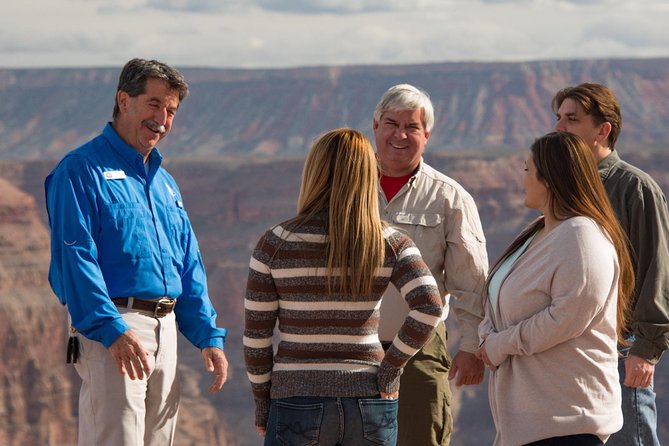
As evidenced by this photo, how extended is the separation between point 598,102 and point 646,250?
592 millimetres

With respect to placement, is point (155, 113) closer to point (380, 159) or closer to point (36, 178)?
point (380, 159)

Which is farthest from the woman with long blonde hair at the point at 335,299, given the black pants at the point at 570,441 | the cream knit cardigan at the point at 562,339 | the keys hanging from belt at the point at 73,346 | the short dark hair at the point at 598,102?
the short dark hair at the point at 598,102

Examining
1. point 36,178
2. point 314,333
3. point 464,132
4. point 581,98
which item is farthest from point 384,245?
point 464,132

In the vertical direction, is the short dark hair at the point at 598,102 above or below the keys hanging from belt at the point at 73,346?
above

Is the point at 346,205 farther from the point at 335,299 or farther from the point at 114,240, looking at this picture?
the point at 114,240

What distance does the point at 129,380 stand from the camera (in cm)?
373

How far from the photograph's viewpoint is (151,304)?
12.6 ft

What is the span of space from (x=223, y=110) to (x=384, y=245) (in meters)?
75.4

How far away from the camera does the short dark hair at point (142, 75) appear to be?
3.92 meters

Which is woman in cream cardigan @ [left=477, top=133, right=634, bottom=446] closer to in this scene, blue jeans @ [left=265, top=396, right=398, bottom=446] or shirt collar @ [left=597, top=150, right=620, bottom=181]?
blue jeans @ [left=265, top=396, right=398, bottom=446]

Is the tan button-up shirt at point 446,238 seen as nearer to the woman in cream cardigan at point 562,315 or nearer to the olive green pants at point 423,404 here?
the olive green pants at point 423,404

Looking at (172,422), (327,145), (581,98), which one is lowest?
(172,422)

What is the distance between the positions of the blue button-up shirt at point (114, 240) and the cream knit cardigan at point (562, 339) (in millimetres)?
1159

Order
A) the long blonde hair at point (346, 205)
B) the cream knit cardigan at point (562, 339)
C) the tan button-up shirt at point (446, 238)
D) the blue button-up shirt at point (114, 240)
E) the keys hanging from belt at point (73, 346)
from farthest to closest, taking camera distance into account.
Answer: the tan button-up shirt at point (446, 238), the keys hanging from belt at point (73, 346), the blue button-up shirt at point (114, 240), the cream knit cardigan at point (562, 339), the long blonde hair at point (346, 205)
